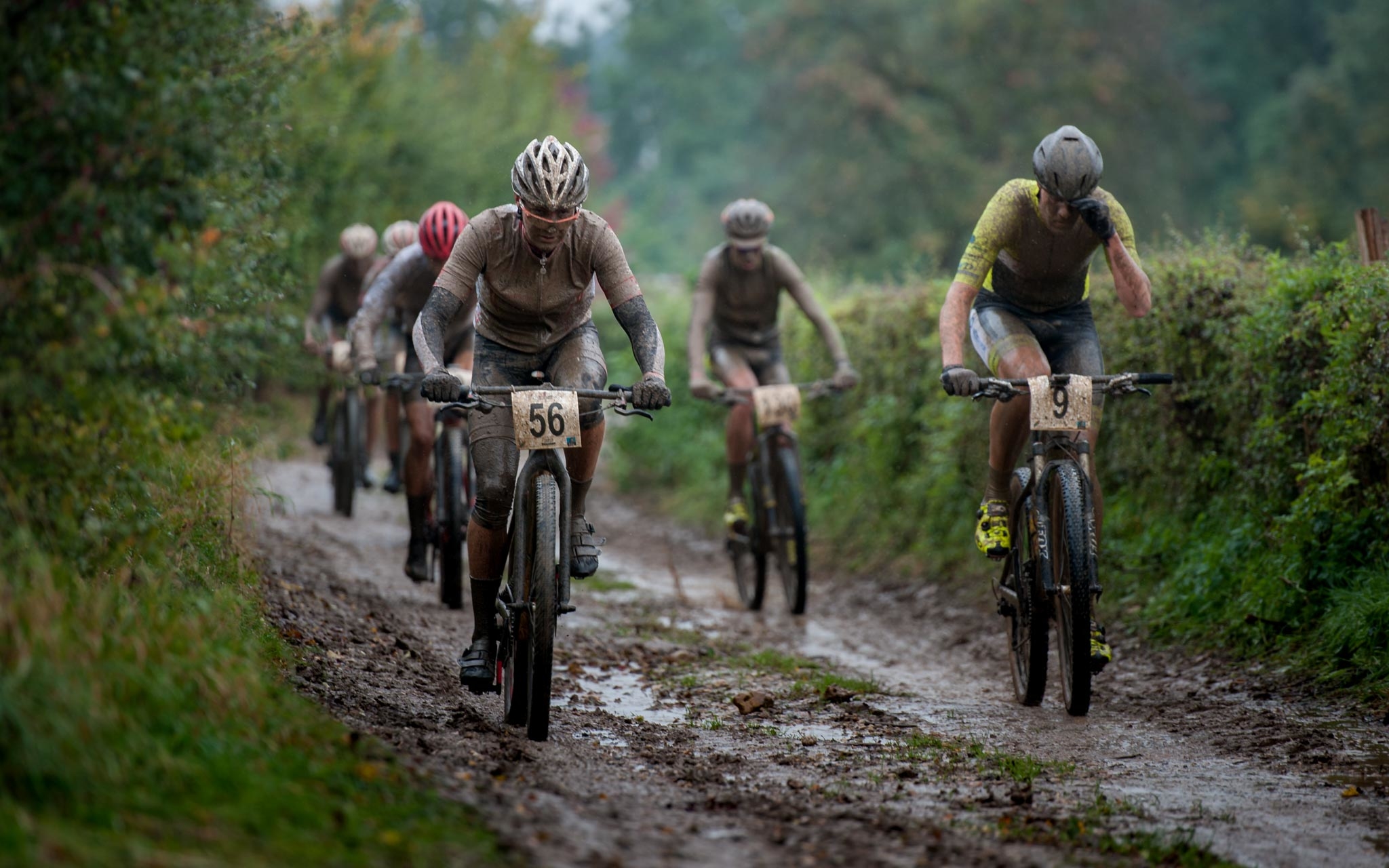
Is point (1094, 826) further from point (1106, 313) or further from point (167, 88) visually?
point (1106, 313)

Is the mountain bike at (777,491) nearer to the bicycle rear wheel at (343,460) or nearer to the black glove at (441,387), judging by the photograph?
the bicycle rear wheel at (343,460)

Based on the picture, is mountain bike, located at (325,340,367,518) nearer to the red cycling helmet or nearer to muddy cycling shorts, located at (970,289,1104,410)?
the red cycling helmet

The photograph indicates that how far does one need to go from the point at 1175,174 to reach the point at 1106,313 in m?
33.7

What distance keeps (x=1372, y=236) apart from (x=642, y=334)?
4147 millimetres

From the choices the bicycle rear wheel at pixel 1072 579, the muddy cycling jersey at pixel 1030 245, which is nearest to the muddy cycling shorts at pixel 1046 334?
the muddy cycling jersey at pixel 1030 245

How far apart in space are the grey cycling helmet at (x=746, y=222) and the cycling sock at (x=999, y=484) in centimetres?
357

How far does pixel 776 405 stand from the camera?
1019 centimetres

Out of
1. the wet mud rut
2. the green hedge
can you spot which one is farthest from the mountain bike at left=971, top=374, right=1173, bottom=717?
the green hedge

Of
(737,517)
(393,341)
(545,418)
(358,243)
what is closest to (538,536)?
(545,418)

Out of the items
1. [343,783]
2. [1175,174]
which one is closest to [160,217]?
[343,783]

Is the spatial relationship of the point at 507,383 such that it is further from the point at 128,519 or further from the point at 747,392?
the point at 747,392

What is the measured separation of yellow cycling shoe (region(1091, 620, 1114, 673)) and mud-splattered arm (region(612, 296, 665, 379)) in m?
2.37

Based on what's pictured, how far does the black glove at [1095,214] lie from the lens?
6.59 metres

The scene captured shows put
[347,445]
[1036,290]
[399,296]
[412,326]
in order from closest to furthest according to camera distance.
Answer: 1. [1036,290]
2. [412,326]
3. [399,296]
4. [347,445]
